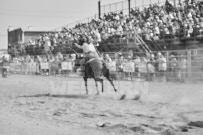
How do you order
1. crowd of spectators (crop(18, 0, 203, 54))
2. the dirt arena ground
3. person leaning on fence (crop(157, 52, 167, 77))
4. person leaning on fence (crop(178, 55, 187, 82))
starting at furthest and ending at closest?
crowd of spectators (crop(18, 0, 203, 54)) → person leaning on fence (crop(157, 52, 167, 77)) → person leaning on fence (crop(178, 55, 187, 82)) → the dirt arena ground

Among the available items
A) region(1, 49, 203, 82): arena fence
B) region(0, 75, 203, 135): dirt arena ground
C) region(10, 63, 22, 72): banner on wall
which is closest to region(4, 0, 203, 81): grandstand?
region(1, 49, 203, 82): arena fence

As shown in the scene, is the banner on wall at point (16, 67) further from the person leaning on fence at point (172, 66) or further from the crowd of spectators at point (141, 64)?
the person leaning on fence at point (172, 66)

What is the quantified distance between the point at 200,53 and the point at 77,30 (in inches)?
576

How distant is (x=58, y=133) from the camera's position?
5.89 metres

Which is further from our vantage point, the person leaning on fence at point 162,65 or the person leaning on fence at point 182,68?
the person leaning on fence at point 162,65

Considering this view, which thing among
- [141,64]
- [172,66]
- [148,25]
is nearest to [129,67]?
[141,64]

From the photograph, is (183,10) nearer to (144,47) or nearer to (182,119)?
(144,47)

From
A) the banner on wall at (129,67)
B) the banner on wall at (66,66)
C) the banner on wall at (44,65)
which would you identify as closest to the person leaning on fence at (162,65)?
the banner on wall at (129,67)

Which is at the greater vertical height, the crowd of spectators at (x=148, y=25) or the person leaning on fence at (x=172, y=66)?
the crowd of spectators at (x=148, y=25)

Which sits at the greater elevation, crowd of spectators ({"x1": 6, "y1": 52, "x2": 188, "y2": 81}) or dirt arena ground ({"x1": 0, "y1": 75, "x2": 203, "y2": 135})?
crowd of spectators ({"x1": 6, "y1": 52, "x2": 188, "y2": 81})

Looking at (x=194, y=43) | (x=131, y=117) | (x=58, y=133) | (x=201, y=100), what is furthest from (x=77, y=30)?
(x=58, y=133)

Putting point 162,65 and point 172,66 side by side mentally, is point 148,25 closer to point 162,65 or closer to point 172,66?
point 162,65

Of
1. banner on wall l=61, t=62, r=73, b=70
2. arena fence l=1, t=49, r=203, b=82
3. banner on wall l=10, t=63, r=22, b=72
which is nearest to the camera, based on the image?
arena fence l=1, t=49, r=203, b=82

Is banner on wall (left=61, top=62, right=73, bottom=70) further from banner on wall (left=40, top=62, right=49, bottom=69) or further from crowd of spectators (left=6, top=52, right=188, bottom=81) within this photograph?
banner on wall (left=40, top=62, right=49, bottom=69)
